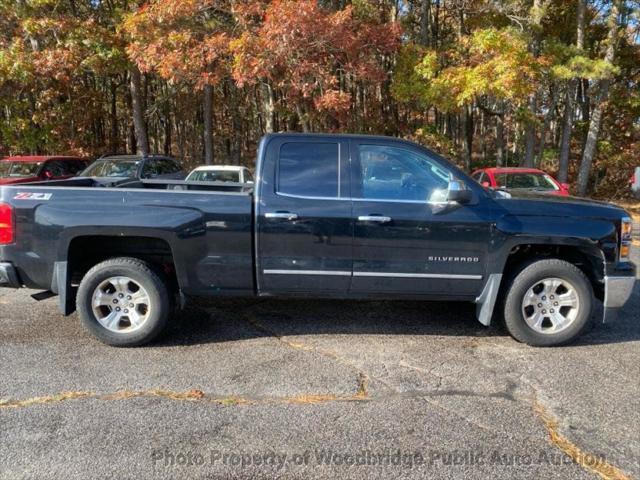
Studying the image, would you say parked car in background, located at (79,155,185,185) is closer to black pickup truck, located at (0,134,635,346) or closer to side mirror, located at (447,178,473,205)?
black pickup truck, located at (0,134,635,346)

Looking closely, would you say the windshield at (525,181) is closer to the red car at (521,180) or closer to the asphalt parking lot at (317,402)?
the red car at (521,180)

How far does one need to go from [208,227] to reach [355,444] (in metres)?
2.29

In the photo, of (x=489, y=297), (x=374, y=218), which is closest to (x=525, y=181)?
(x=489, y=297)

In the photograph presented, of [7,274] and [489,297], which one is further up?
[7,274]

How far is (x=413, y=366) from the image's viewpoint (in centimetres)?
411

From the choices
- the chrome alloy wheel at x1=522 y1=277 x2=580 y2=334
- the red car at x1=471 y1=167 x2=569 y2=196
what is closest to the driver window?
the chrome alloy wheel at x1=522 y1=277 x2=580 y2=334

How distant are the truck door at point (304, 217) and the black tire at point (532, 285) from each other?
1527 mm

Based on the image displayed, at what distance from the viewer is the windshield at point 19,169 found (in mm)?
12461

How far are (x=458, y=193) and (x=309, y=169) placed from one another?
1337 millimetres

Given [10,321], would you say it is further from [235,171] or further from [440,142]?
[440,142]

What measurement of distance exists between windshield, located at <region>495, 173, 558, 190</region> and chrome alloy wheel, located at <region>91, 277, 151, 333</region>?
855cm

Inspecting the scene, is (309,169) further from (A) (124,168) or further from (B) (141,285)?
(A) (124,168)

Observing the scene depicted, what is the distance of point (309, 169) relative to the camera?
452 cm

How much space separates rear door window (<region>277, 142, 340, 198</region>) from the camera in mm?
4469
